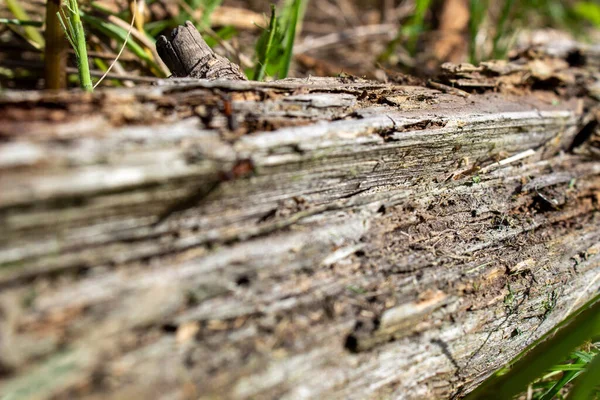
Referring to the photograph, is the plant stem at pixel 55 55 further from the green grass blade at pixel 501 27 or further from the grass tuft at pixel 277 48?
the green grass blade at pixel 501 27

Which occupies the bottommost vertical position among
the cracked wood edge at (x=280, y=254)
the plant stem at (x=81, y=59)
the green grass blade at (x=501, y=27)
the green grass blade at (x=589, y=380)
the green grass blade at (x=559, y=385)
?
the green grass blade at (x=559, y=385)

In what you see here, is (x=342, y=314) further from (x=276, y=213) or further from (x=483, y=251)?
(x=483, y=251)

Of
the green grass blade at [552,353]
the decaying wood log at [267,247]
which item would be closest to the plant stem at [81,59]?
the decaying wood log at [267,247]

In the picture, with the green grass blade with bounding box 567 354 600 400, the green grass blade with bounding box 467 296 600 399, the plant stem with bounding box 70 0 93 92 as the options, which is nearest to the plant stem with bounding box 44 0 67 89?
the plant stem with bounding box 70 0 93 92

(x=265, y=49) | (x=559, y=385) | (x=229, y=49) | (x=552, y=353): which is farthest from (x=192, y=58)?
(x=559, y=385)

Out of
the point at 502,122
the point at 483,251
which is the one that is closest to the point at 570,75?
the point at 502,122

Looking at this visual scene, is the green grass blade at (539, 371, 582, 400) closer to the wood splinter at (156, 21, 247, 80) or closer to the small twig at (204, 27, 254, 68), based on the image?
the wood splinter at (156, 21, 247, 80)
